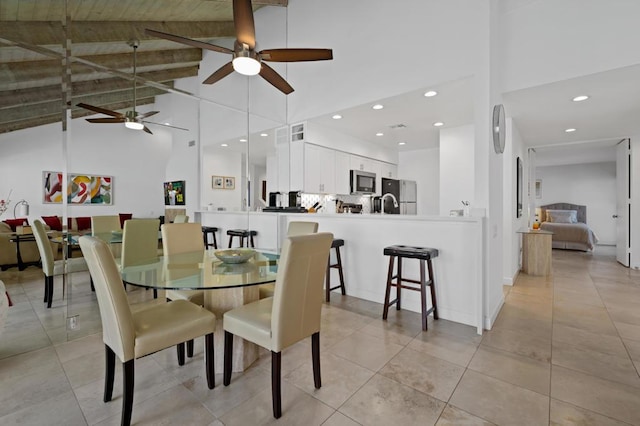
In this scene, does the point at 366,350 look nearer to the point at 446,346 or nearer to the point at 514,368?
the point at 446,346

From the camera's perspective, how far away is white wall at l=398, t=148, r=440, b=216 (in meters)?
6.73

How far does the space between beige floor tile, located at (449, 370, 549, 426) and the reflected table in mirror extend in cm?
138

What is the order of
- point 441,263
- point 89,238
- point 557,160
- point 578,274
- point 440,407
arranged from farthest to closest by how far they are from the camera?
point 557,160, point 578,274, point 441,263, point 440,407, point 89,238

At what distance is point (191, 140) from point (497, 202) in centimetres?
489

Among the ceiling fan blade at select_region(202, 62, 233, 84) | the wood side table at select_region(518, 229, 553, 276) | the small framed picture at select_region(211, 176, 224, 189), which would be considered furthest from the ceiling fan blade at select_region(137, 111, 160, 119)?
the wood side table at select_region(518, 229, 553, 276)

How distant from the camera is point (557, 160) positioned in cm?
877

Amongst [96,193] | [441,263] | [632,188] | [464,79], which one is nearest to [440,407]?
[441,263]

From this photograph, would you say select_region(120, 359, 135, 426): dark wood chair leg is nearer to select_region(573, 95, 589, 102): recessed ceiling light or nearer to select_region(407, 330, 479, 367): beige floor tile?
select_region(407, 330, 479, 367): beige floor tile

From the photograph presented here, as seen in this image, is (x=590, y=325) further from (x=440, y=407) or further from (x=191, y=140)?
(x=191, y=140)

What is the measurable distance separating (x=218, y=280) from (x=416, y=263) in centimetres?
223

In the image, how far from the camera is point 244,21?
2338 mm

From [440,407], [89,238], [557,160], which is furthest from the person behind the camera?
[557,160]

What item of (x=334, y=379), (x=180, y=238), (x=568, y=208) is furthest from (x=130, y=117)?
(x=568, y=208)

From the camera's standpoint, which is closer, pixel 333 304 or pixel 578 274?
pixel 333 304
